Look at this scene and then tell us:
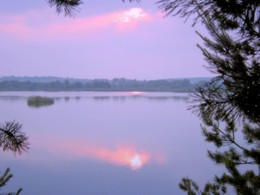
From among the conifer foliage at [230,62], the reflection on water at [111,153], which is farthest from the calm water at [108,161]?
the conifer foliage at [230,62]

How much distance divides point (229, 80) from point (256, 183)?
3.38ft

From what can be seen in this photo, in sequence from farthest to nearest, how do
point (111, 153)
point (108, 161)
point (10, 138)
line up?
1. point (111, 153)
2. point (108, 161)
3. point (10, 138)

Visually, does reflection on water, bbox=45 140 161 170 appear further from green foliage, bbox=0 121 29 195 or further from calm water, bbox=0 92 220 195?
green foliage, bbox=0 121 29 195

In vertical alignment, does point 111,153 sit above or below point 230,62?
below

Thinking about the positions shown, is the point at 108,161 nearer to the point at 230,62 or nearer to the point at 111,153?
the point at 111,153

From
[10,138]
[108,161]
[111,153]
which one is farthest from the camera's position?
[111,153]

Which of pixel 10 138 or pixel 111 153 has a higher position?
pixel 10 138

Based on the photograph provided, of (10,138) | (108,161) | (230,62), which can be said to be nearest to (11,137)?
(10,138)

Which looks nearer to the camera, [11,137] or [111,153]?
[11,137]

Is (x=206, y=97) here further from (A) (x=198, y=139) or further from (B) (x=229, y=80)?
(A) (x=198, y=139)

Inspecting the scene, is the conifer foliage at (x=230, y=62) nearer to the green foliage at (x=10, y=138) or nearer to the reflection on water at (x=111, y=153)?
the green foliage at (x=10, y=138)

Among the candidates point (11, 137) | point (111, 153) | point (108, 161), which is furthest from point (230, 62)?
point (111, 153)

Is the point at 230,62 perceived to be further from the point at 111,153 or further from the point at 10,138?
the point at 111,153

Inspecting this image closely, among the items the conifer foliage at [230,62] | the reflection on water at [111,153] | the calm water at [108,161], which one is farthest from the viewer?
the reflection on water at [111,153]
